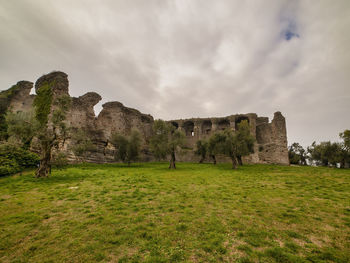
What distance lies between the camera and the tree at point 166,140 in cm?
2628

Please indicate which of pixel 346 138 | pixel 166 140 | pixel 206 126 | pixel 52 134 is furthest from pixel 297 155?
pixel 52 134

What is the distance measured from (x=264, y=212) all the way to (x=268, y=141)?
4003 cm

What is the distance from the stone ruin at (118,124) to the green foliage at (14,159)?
7140 millimetres

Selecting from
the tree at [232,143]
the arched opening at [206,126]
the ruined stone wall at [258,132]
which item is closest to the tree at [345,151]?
the ruined stone wall at [258,132]

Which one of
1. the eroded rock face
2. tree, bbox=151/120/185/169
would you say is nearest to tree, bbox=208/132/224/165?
tree, bbox=151/120/185/169

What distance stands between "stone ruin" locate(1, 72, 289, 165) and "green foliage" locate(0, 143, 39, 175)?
7140 mm

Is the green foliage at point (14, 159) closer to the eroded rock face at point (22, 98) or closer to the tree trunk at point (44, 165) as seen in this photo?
the tree trunk at point (44, 165)

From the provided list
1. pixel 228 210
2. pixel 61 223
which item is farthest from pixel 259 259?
pixel 61 223

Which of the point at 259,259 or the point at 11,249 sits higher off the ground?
the point at 259,259

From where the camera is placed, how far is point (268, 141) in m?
41.2

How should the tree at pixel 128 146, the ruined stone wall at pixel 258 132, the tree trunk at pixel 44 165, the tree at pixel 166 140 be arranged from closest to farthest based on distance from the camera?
the tree trunk at pixel 44 165 → the tree at pixel 166 140 → the tree at pixel 128 146 → the ruined stone wall at pixel 258 132

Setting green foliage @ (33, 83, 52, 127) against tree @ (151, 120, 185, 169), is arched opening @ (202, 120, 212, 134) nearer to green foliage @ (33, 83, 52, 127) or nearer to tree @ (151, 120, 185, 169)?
tree @ (151, 120, 185, 169)

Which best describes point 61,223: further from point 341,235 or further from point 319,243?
point 341,235

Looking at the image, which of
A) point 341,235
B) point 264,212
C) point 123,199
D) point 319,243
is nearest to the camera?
point 319,243
